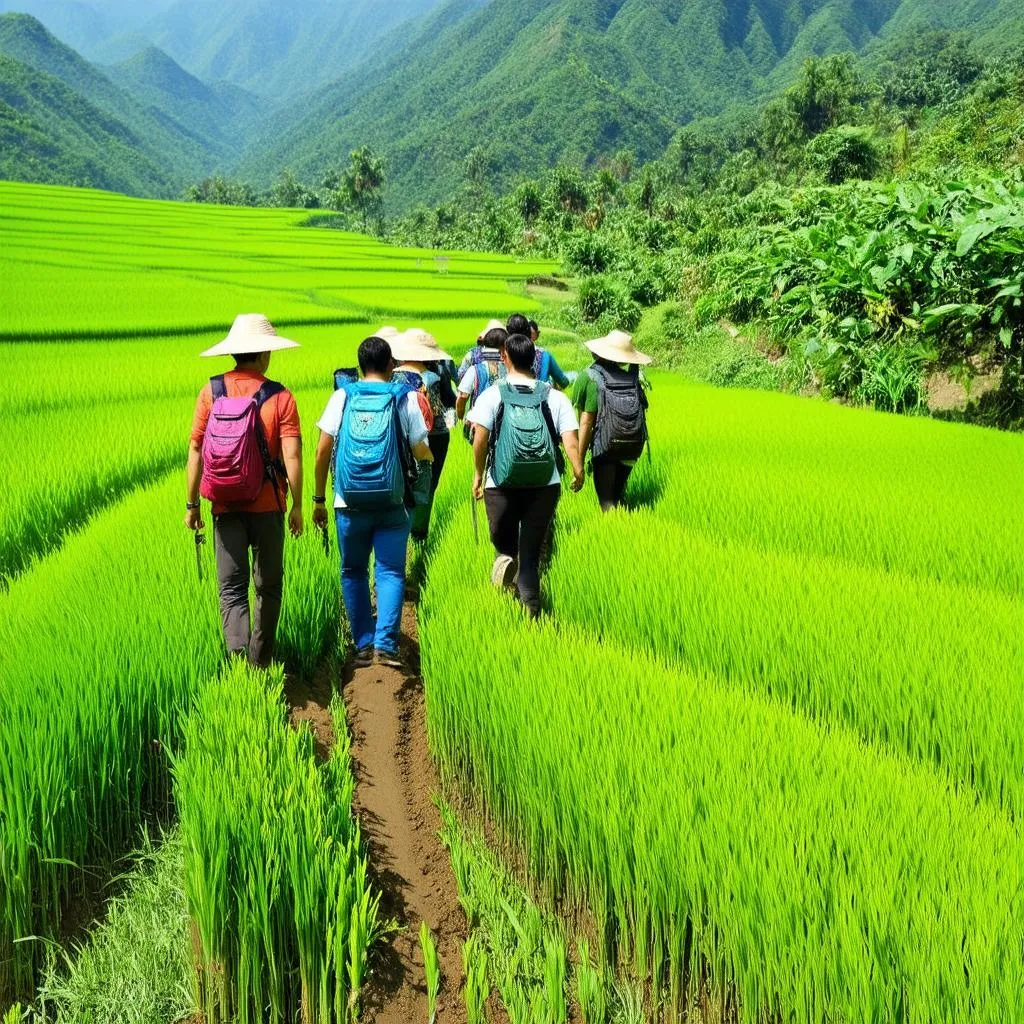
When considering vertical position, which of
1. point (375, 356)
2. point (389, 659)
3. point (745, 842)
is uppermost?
point (375, 356)

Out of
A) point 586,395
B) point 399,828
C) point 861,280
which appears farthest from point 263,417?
point 861,280

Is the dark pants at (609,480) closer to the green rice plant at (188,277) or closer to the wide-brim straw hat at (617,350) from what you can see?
the wide-brim straw hat at (617,350)

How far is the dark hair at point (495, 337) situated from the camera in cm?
406

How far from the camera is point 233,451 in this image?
2646 millimetres

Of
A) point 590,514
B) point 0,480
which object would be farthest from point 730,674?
point 0,480

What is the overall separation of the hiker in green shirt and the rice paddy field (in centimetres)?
43

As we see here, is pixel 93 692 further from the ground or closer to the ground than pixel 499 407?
closer to the ground

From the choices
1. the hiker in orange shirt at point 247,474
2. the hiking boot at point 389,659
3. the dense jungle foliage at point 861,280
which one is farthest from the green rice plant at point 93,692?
the dense jungle foliage at point 861,280

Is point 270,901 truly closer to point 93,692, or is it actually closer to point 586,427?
point 93,692

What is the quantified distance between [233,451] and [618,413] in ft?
6.71

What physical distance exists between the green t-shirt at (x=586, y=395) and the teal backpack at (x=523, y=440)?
0.71 meters

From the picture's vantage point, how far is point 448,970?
1.94m

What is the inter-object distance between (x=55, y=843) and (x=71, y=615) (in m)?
1.07

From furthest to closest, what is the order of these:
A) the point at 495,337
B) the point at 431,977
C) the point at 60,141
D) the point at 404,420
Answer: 1. the point at 60,141
2. the point at 495,337
3. the point at 404,420
4. the point at 431,977
